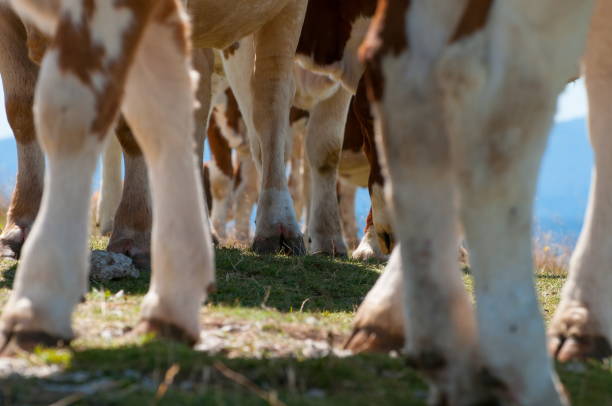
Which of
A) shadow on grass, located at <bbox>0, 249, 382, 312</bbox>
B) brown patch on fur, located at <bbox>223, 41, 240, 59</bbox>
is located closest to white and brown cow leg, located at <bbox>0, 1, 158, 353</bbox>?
shadow on grass, located at <bbox>0, 249, 382, 312</bbox>

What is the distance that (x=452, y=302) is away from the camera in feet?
7.17

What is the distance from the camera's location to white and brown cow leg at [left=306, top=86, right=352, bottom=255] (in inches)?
296

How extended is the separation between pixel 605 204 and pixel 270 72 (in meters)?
4.30

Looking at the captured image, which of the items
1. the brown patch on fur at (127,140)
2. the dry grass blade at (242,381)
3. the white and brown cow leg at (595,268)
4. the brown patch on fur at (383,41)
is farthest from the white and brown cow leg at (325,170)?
the brown patch on fur at (383,41)

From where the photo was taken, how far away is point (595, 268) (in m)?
3.12

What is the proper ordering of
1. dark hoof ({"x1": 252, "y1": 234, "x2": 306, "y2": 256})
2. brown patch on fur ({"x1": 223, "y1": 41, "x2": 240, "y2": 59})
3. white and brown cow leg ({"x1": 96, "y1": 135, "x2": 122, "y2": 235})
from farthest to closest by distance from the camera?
white and brown cow leg ({"x1": 96, "y1": 135, "x2": 122, "y2": 235}), brown patch on fur ({"x1": 223, "y1": 41, "x2": 240, "y2": 59}), dark hoof ({"x1": 252, "y1": 234, "x2": 306, "y2": 256})

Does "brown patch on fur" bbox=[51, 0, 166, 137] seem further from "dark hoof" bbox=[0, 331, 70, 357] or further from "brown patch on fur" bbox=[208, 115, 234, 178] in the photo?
"brown patch on fur" bbox=[208, 115, 234, 178]

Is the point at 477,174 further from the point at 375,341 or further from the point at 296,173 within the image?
the point at 296,173

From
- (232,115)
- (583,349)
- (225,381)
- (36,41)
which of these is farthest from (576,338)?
(232,115)

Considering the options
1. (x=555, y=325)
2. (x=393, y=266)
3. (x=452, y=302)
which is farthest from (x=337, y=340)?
(x=452, y=302)

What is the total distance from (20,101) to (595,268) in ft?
12.1

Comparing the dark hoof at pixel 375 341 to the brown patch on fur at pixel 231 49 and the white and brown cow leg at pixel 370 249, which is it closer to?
the white and brown cow leg at pixel 370 249

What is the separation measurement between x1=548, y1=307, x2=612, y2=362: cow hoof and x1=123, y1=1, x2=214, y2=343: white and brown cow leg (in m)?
1.13

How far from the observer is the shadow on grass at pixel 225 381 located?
2227 millimetres
